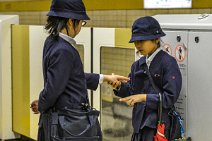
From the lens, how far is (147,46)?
283 cm

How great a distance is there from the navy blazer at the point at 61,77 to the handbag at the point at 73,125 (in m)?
0.06

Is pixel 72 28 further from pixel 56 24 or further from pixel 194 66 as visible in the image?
pixel 194 66

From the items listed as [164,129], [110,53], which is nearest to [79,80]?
[164,129]

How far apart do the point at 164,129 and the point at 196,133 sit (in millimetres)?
236

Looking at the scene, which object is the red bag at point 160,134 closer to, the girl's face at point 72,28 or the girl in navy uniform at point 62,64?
the girl in navy uniform at point 62,64

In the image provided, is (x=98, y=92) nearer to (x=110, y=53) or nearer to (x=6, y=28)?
(x=110, y=53)

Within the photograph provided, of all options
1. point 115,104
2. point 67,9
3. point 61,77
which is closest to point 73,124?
point 61,77

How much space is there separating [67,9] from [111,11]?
168 centimetres

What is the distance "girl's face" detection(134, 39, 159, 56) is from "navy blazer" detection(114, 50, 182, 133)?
5 centimetres

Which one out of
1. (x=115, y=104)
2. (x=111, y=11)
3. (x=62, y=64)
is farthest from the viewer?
(x=111, y=11)

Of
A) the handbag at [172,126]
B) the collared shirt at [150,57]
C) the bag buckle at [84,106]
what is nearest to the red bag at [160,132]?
the handbag at [172,126]

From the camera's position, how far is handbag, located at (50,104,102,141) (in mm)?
2832

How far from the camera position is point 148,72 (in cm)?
284

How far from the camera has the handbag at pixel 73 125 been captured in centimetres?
283
